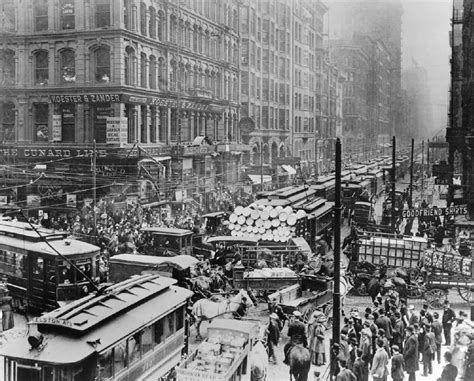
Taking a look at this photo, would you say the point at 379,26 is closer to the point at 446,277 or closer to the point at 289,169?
the point at 289,169

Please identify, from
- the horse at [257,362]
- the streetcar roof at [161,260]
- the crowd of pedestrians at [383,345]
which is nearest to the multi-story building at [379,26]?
the streetcar roof at [161,260]

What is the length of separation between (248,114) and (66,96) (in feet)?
79.8

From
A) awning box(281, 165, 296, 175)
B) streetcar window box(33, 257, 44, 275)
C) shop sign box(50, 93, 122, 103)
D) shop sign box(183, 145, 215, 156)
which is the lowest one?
streetcar window box(33, 257, 44, 275)

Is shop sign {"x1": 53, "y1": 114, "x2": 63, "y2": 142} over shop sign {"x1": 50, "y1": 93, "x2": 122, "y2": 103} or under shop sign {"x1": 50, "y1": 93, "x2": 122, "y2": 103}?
under

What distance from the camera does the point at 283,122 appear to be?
54156 mm

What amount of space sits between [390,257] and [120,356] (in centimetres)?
1445

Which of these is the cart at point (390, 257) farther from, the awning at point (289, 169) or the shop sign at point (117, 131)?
the awning at point (289, 169)

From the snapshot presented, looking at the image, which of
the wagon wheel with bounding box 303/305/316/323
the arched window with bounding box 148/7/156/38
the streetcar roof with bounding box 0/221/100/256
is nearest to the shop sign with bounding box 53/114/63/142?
the arched window with bounding box 148/7/156/38

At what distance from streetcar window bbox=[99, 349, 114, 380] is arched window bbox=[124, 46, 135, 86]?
27858mm

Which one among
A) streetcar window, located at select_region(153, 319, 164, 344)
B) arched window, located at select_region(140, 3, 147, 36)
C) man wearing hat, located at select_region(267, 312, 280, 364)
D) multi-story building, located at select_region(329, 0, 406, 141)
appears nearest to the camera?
streetcar window, located at select_region(153, 319, 164, 344)

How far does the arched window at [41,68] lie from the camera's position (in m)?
35.5

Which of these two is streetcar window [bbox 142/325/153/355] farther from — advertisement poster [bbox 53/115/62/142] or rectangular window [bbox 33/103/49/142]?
rectangular window [bbox 33/103/49/142]

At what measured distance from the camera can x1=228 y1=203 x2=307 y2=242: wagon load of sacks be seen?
2461 cm

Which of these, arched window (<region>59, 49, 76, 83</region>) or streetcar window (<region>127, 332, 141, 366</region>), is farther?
arched window (<region>59, 49, 76, 83</region>)
